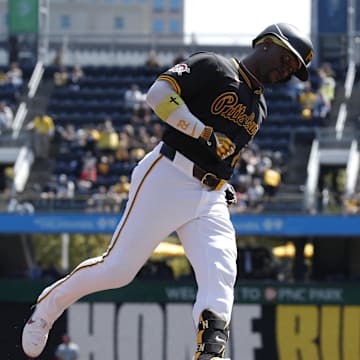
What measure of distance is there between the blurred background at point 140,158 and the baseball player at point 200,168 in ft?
25.4

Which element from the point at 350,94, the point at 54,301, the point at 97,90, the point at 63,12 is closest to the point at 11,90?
the point at 97,90

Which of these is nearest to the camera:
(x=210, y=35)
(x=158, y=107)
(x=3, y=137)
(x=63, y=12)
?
(x=158, y=107)

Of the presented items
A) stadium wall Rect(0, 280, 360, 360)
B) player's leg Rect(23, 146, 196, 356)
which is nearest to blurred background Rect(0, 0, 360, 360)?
stadium wall Rect(0, 280, 360, 360)

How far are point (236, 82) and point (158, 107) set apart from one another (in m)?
0.48

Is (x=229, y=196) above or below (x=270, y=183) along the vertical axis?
above

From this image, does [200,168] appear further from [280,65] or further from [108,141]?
[108,141]

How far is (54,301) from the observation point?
282 inches

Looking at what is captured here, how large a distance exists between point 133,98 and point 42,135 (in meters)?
2.39

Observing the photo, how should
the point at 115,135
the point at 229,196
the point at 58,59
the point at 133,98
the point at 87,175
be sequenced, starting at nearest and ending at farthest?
the point at 229,196 → the point at 87,175 → the point at 115,135 → the point at 133,98 → the point at 58,59

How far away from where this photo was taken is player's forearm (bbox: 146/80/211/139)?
6.66 m

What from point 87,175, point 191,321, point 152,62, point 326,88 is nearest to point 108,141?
point 87,175

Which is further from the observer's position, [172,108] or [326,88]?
[326,88]

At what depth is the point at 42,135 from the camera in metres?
24.1

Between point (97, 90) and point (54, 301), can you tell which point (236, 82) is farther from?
point (97, 90)
